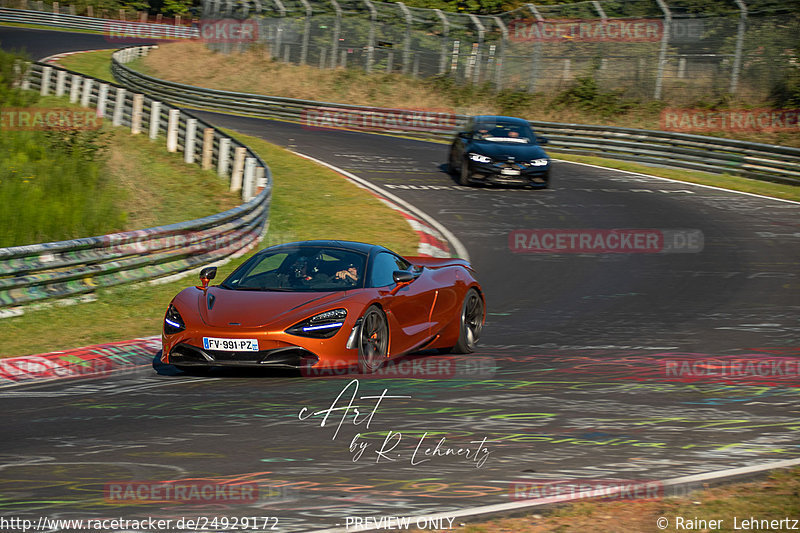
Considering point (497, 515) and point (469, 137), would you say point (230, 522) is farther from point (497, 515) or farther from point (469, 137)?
point (469, 137)

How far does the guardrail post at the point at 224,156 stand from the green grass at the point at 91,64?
82.4ft

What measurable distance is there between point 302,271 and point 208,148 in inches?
543

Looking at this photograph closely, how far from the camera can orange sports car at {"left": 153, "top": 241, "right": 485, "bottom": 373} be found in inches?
326

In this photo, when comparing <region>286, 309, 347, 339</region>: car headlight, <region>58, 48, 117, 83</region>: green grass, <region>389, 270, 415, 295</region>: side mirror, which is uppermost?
<region>389, 270, 415, 295</region>: side mirror

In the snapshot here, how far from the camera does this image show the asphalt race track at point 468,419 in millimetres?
5354

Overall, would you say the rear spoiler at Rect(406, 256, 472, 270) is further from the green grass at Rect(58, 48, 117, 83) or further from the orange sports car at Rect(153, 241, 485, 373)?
the green grass at Rect(58, 48, 117, 83)

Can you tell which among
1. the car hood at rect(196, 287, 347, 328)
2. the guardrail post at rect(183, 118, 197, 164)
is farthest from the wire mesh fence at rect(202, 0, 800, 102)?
the car hood at rect(196, 287, 347, 328)

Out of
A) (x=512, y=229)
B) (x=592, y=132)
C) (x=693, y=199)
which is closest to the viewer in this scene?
(x=512, y=229)

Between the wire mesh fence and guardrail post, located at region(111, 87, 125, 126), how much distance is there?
15977 mm

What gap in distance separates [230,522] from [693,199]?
2102 centimetres

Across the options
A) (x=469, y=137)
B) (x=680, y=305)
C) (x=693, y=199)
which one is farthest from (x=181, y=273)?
(x=693, y=199)

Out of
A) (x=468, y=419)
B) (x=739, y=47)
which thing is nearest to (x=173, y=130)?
(x=739, y=47)

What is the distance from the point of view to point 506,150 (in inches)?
951

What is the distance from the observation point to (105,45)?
6062 centimetres
